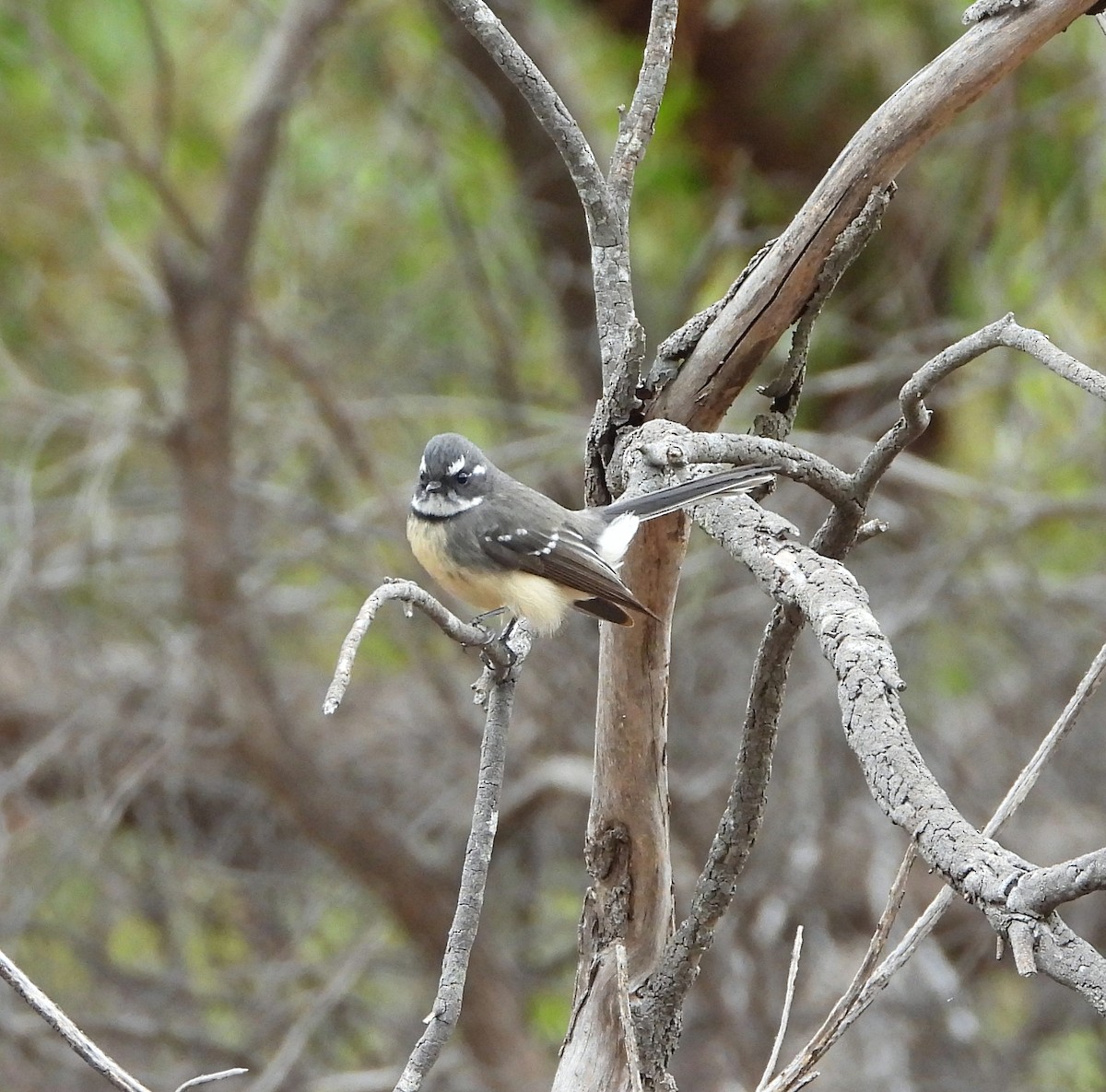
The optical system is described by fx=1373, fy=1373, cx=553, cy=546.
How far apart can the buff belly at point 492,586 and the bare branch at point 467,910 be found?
1.24 metres

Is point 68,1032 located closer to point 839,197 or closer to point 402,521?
point 839,197

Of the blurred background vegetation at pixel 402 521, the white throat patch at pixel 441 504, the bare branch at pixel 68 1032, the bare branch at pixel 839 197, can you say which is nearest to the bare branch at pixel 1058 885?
the bare branch at pixel 68 1032

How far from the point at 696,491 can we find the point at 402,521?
151 inches

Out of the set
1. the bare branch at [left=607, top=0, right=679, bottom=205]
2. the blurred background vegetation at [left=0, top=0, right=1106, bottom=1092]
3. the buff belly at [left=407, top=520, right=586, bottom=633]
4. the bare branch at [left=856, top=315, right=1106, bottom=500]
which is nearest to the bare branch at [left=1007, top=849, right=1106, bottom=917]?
the bare branch at [left=856, top=315, right=1106, bottom=500]

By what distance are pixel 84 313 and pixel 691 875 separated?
16.3 ft

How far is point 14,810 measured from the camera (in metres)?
6.83

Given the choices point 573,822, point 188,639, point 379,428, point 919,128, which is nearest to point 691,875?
point 573,822

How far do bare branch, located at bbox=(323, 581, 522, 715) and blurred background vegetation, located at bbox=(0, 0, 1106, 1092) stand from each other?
3.11m

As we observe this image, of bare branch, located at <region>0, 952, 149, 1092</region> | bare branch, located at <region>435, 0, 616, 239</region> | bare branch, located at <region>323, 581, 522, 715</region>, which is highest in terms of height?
bare branch, located at <region>435, 0, 616, 239</region>

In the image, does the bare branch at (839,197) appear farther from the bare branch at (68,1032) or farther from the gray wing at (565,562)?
the bare branch at (68,1032)

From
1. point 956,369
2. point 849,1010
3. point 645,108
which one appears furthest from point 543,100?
point 849,1010

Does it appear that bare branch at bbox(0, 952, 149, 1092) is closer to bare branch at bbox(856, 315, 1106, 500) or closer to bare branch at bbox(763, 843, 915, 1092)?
bare branch at bbox(763, 843, 915, 1092)

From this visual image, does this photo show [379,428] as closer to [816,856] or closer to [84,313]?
[84,313]

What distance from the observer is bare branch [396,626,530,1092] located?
1811 millimetres
